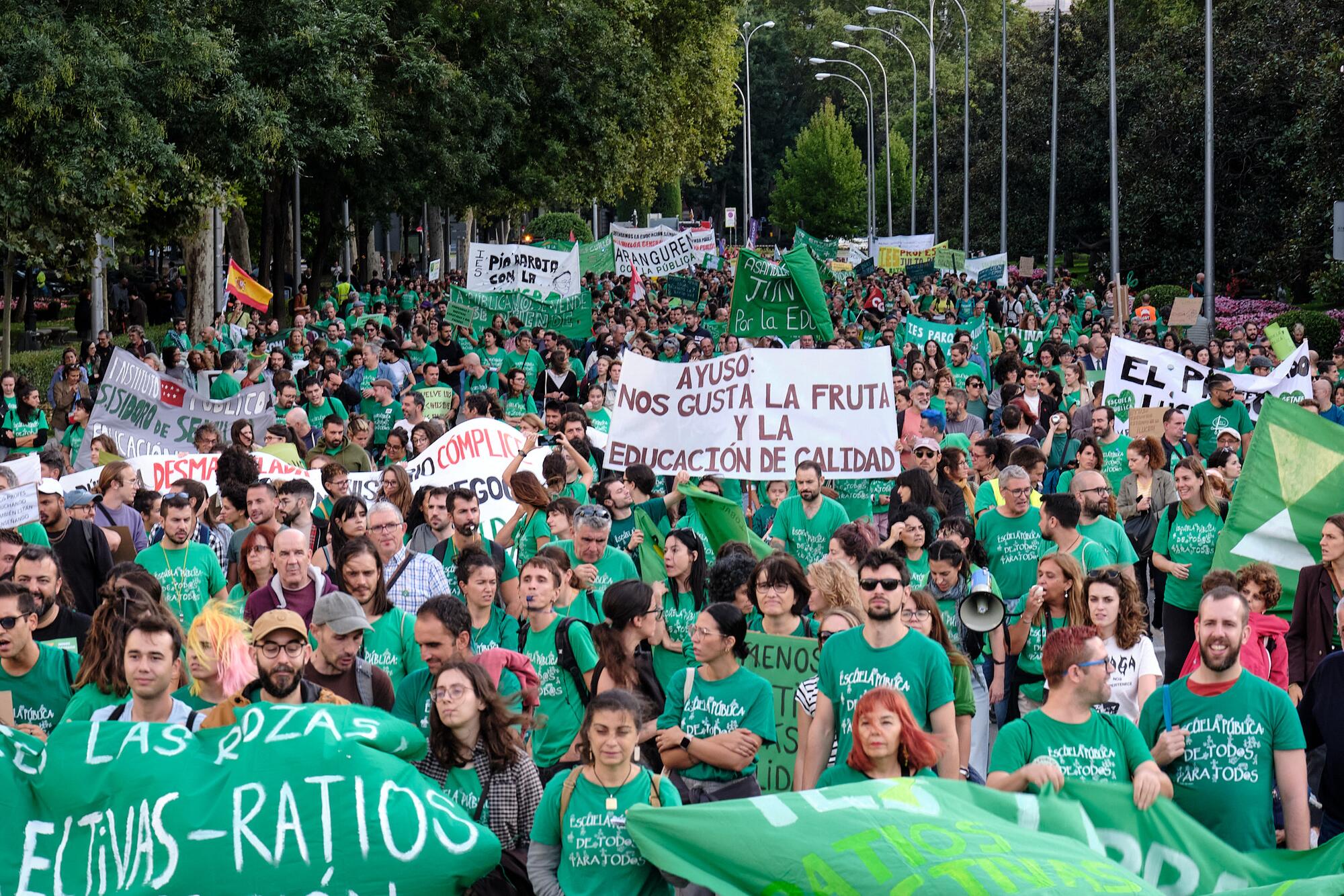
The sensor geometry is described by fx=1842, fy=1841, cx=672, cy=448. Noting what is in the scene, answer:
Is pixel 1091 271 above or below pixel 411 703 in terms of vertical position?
above

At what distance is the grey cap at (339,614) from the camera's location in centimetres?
655

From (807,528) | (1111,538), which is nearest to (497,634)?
(807,528)

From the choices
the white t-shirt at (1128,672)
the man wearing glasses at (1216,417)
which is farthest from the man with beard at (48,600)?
the man wearing glasses at (1216,417)

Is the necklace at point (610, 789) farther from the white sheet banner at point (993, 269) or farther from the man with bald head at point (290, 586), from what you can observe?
the white sheet banner at point (993, 269)

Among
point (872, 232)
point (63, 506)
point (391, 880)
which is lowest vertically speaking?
point (391, 880)

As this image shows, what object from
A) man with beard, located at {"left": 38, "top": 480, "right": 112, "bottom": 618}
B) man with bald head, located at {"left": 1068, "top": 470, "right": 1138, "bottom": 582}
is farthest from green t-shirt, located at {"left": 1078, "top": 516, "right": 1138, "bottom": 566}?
man with beard, located at {"left": 38, "top": 480, "right": 112, "bottom": 618}

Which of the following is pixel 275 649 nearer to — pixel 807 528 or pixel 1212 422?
pixel 807 528

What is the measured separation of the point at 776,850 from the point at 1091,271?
49416 millimetres

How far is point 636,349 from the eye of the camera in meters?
19.5

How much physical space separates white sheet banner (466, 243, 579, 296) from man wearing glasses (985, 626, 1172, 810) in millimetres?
19426

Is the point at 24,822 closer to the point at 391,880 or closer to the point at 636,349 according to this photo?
the point at 391,880

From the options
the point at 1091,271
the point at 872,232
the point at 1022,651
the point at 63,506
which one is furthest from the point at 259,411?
the point at 872,232

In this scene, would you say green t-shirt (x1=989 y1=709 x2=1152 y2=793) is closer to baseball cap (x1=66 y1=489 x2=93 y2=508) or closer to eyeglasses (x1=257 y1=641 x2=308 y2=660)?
eyeglasses (x1=257 y1=641 x2=308 y2=660)

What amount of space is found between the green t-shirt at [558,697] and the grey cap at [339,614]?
0.69 meters
